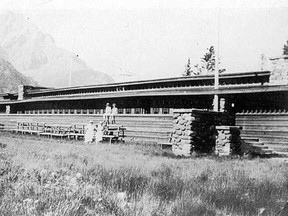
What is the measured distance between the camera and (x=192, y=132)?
46.0 feet

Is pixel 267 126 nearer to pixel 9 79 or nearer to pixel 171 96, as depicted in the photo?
pixel 171 96

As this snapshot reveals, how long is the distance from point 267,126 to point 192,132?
535cm

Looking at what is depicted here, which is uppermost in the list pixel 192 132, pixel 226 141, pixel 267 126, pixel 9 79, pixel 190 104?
pixel 9 79

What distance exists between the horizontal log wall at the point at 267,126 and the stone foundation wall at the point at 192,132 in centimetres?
360

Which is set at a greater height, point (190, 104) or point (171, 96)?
point (171, 96)

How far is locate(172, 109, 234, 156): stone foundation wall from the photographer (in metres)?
14.0

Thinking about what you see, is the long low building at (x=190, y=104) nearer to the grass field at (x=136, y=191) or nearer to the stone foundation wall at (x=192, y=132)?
the stone foundation wall at (x=192, y=132)

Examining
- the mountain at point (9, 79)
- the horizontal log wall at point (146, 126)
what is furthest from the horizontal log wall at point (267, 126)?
the mountain at point (9, 79)

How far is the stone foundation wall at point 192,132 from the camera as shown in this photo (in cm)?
1401

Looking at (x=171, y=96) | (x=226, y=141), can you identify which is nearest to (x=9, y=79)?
(x=171, y=96)

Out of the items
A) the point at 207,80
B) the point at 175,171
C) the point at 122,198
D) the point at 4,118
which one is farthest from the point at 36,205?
the point at 4,118

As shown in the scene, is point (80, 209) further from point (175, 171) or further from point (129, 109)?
point (129, 109)

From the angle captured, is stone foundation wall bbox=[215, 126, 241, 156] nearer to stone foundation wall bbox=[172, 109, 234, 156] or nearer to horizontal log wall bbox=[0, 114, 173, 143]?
stone foundation wall bbox=[172, 109, 234, 156]

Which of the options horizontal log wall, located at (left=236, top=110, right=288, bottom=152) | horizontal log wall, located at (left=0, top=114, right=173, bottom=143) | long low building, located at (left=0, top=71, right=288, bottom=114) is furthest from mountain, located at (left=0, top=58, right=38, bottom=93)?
horizontal log wall, located at (left=236, top=110, right=288, bottom=152)
